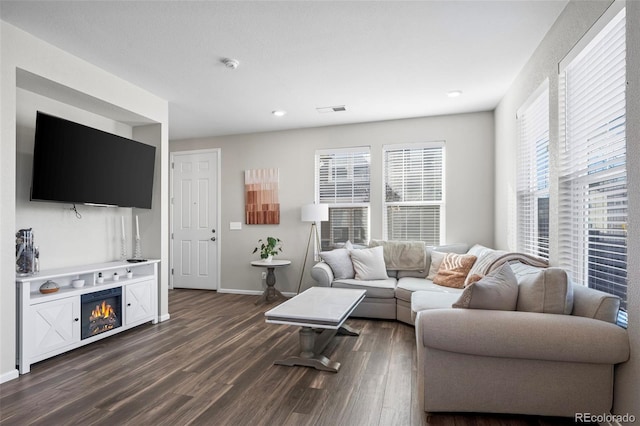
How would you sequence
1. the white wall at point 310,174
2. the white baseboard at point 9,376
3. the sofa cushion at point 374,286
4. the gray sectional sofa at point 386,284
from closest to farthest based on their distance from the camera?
the white baseboard at point 9,376
the gray sectional sofa at point 386,284
the sofa cushion at point 374,286
the white wall at point 310,174

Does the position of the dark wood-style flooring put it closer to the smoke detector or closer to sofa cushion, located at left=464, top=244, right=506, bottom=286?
sofa cushion, located at left=464, top=244, right=506, bottom=286

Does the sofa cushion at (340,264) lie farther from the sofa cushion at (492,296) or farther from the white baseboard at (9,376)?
the white baseboard at (9,376)

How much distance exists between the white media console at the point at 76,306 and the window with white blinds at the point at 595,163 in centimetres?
395

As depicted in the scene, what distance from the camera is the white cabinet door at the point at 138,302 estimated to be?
12.2ft

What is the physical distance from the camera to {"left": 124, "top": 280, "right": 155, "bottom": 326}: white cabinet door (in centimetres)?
373

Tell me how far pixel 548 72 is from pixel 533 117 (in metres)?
0.59

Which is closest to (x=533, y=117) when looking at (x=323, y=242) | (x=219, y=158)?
(x=323, y=242)

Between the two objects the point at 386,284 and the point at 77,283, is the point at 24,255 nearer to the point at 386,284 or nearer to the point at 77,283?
the point at 77,283

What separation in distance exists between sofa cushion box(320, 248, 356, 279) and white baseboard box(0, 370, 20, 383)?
3071mm

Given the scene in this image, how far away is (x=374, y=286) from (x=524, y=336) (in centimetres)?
234

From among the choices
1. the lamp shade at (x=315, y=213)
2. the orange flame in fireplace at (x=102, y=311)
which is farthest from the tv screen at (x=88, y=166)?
the lamp shade at (x=315, y=213)

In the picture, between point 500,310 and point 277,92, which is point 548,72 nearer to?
point 500,310

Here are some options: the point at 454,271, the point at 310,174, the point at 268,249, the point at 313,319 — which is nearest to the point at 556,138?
the point at 454,271

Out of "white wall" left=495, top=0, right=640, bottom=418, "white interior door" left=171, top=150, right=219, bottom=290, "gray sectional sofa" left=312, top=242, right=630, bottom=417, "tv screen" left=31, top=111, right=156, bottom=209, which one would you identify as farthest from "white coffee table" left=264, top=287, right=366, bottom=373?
"white interior door" left=171, top=150, right=219, bottom=290
